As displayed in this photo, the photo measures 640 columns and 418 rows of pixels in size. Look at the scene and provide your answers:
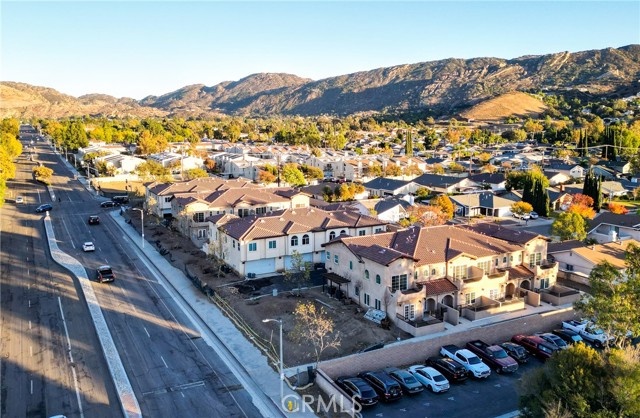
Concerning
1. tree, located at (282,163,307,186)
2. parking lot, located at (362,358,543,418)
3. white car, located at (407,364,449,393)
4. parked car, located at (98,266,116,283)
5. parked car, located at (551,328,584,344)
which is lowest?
parking lot, located at (362,358,543,418)

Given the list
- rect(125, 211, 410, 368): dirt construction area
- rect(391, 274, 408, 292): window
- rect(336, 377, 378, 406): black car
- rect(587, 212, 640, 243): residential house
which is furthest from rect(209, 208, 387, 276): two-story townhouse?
rect(587, 212, 640, 243): residential house

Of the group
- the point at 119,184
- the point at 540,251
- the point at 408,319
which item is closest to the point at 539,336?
the point at 408,319

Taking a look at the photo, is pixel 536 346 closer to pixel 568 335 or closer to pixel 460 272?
pixel 568 335

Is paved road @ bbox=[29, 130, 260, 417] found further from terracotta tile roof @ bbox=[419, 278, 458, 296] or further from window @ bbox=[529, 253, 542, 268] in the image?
window @ bbox=[529, 253, 542, 268]

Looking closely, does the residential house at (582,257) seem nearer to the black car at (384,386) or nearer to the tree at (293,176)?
the black car at (384,386)

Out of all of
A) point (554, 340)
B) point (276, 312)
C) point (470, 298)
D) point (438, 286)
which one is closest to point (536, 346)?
point (554, 340)
